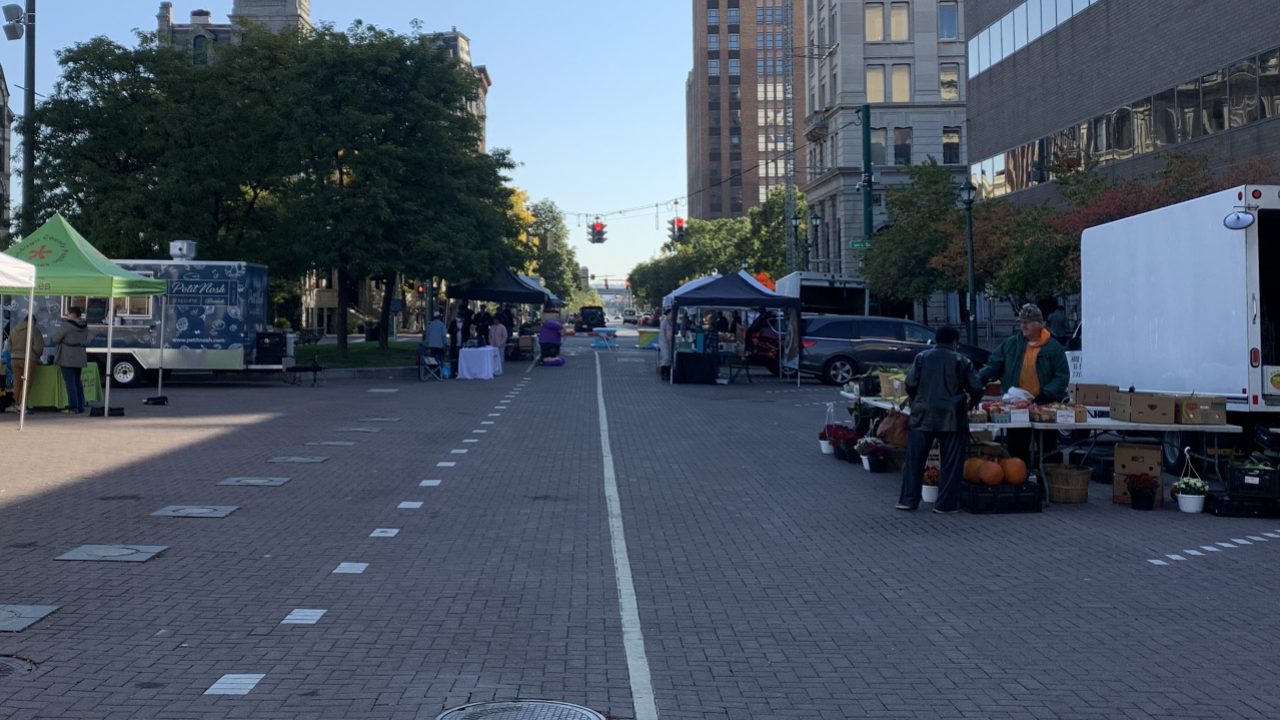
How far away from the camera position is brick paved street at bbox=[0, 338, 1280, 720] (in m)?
5.68

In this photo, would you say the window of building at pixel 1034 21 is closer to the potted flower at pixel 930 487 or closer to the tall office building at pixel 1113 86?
the tall office building at pixel 1113 86

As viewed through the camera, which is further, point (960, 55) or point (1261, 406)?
point (960, 55)

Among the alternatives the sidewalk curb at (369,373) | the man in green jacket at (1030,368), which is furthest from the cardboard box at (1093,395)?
the sidewalk curb at (369,373)

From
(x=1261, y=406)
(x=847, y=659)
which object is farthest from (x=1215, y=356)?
(x=847, y=659)

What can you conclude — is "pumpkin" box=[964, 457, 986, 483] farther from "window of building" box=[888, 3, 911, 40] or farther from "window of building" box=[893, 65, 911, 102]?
"window of building" box=[888, 3, 911, 40]

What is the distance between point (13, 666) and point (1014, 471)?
8446mm

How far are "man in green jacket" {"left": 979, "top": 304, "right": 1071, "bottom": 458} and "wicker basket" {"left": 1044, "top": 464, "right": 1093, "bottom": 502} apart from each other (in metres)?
0.47

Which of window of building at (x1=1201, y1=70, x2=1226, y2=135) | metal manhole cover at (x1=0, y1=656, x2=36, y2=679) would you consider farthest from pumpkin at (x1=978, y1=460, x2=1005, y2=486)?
window of building at (x1=1201, y1=70, x2=1226, y2=135)

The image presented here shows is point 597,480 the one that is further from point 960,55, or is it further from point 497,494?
point 960,55

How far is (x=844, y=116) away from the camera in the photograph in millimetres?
69188

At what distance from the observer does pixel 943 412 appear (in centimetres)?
1104

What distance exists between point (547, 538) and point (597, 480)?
11.4 ft

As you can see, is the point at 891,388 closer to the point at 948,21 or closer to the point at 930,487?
the point at 930,487

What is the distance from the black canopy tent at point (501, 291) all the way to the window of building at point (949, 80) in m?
34.3
